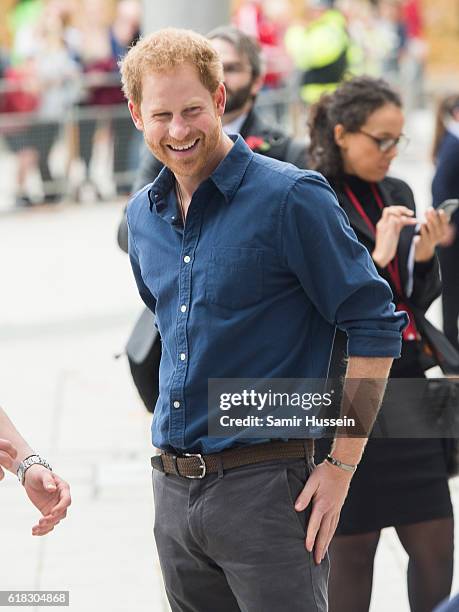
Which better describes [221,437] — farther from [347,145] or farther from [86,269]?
[86,269]

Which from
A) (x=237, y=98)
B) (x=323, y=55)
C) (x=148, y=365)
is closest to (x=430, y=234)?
(x=148, y=365)

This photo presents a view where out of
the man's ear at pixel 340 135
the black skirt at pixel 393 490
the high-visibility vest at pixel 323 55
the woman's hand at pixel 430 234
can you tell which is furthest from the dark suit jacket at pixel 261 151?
the high-visibility vest at pixel 323 55

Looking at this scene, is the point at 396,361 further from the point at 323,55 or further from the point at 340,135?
the point at 323,55

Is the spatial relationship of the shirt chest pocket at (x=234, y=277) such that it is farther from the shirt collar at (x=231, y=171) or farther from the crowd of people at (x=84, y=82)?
the crowd of people at (x=84, y=82)

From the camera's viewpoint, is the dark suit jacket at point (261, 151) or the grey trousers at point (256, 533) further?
the dark suit jacket at point (261, 151)

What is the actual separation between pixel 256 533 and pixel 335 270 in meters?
0.59

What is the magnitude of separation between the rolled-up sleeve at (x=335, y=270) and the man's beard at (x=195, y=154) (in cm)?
21

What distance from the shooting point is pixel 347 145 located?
382 cm

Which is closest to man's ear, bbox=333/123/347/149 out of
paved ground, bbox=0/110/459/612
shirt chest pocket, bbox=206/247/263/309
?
shirt chest pocket, bbox=206/247/263/309

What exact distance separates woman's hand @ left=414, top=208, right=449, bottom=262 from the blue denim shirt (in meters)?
1.07

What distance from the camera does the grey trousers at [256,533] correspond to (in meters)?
2.69

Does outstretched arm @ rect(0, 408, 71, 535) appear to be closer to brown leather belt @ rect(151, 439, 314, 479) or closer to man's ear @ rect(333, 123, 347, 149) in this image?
brown leather belt @ rect(151, 439, 314, 479)

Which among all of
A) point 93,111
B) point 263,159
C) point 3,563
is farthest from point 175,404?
point 93,111

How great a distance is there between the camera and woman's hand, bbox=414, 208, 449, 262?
3814mm
